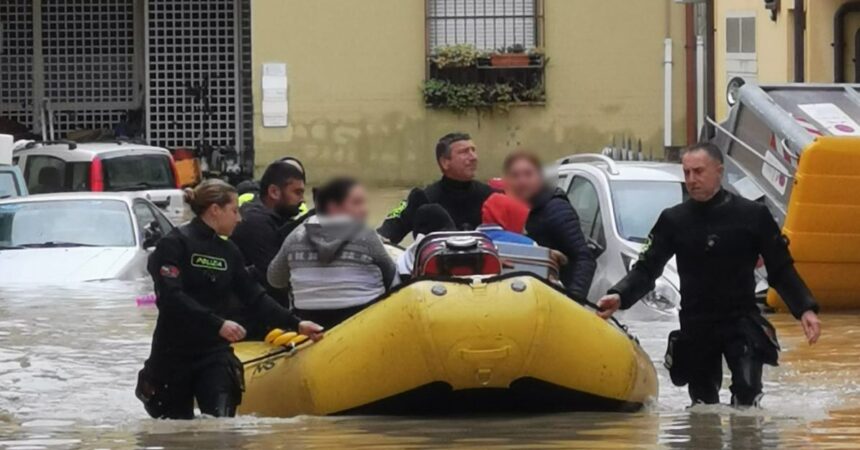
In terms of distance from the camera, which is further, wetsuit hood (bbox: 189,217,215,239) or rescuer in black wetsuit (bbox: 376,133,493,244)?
rescuer in black wetsuit (bbox: 376,133,493,244)

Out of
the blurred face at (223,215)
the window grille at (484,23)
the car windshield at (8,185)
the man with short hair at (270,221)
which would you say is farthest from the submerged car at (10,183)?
the window grille at (484,23)

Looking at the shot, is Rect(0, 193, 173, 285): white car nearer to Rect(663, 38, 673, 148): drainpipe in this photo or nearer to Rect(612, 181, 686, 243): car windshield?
Rect(612, 181, 686, 243): car windshield

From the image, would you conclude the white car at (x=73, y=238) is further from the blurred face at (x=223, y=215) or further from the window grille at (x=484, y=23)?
the window grille at (x=484, y=23)

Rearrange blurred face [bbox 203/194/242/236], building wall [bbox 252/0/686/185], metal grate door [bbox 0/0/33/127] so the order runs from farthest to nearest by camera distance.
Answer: metal grate door [bbox 0/0/33/127] < building wall [bbox 252/0/686/185] < blurred face [bbox 203/194/242/236]

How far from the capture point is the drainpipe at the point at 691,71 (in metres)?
34.0

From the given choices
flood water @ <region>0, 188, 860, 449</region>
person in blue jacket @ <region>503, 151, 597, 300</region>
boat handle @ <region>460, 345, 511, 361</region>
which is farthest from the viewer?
person in blue jacket @ <region>503, 151, 597, 300</region>

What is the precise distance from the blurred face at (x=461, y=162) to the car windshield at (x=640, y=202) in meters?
4.18

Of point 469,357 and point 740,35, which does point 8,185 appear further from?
point 469,357

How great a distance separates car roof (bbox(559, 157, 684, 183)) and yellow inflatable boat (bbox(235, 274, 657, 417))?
6656 mm

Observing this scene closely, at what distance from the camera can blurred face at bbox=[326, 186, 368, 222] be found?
10.4 m

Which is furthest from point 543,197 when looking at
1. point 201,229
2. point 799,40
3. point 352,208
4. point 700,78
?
point 700,78

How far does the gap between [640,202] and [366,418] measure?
702 cm

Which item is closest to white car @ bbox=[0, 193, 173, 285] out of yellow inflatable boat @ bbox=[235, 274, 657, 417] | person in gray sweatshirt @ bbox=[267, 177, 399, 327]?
person in gray sweatshirt @ bbox=[267, 177, 399, 327]

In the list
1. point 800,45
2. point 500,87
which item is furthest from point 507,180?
point 500,87
